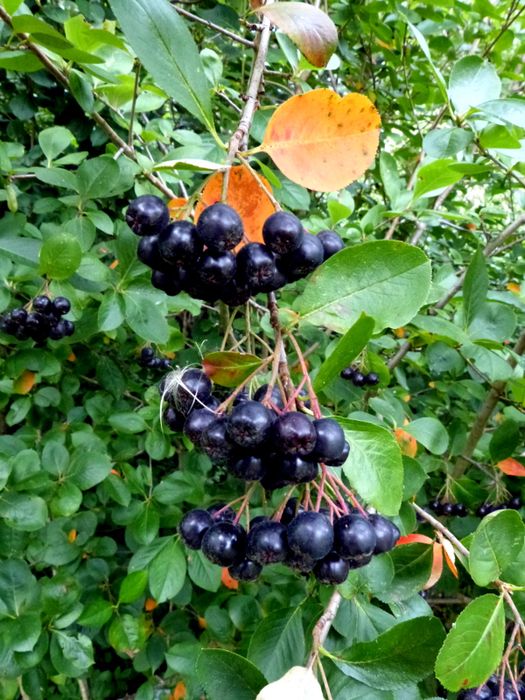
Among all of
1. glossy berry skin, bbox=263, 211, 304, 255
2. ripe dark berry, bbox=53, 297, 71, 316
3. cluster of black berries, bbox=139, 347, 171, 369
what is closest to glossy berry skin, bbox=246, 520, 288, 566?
glossy berry skin, bbox=263, 211, 304, 255

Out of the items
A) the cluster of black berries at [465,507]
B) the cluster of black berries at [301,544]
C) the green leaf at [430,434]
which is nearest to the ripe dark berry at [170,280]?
the cluster of black berries at [301,544]

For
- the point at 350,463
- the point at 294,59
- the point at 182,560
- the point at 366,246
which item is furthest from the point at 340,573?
the point at 294,59

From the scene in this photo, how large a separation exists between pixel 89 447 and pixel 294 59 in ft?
3.85

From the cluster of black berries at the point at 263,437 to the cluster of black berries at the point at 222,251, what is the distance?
147mm

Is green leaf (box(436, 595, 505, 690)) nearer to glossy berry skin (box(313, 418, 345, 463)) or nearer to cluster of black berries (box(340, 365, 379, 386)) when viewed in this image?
glossy berry skin (box(313, 418, 345, 463))

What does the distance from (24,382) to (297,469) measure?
4.18 ft

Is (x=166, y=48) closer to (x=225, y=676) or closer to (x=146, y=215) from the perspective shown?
(x=146, y=215)

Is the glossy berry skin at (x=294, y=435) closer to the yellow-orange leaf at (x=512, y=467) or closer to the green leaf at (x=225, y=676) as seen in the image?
the green leaf at (x=225, y=676)

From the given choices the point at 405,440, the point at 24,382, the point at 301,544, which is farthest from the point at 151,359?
the point at 301,544

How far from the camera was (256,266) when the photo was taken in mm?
677

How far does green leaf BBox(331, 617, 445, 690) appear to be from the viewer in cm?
76

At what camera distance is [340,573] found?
2.44 ft

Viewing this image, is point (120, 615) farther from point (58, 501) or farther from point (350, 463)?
point (350, 463)

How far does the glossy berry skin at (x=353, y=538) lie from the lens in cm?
72
